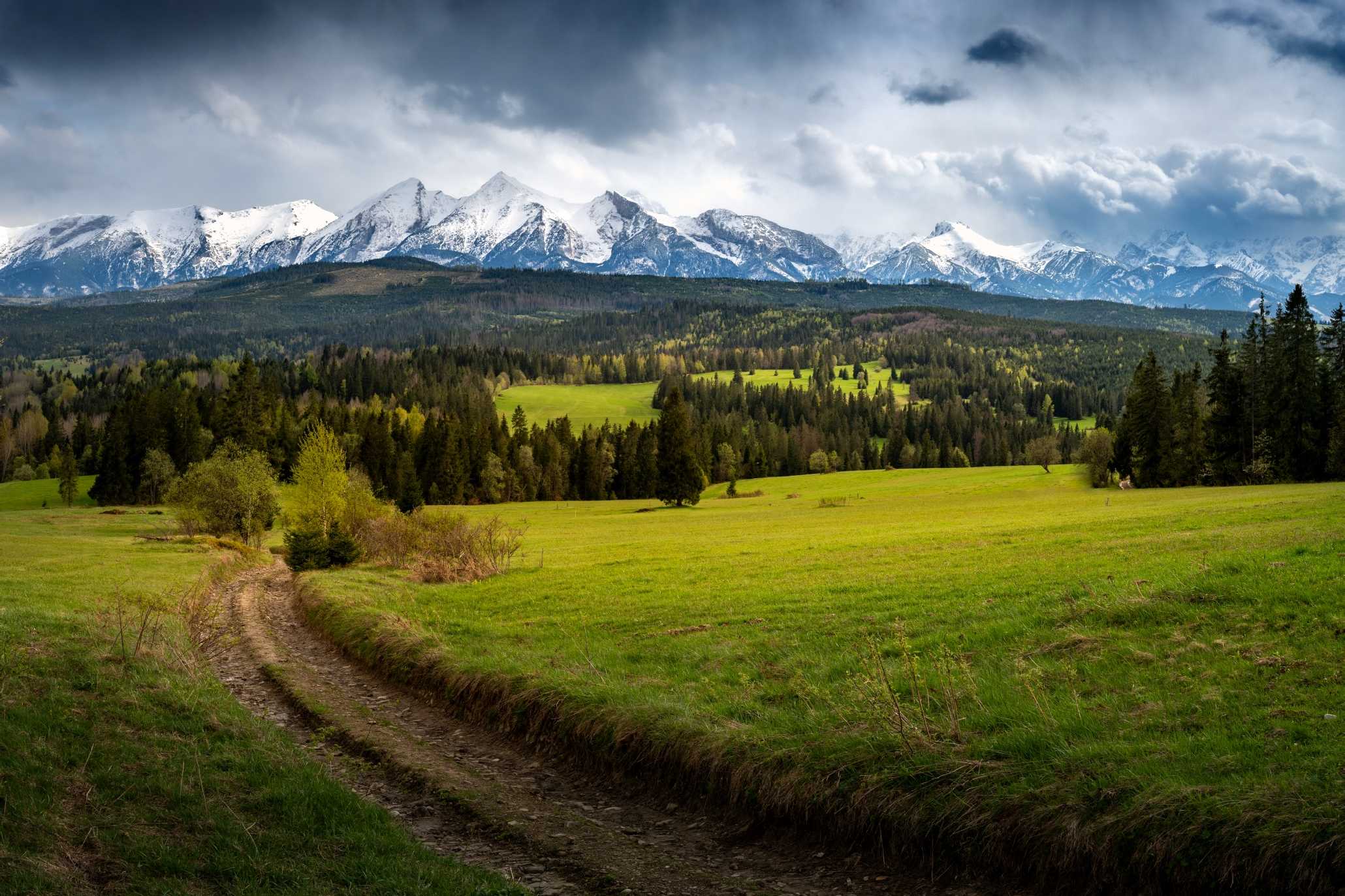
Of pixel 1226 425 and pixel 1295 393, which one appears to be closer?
pixel 1295 393

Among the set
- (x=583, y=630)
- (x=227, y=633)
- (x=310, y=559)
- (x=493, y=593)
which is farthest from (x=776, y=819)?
(x=310, y=559)

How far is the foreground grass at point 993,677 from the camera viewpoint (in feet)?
29.2

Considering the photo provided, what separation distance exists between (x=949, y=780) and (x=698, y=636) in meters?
9.39

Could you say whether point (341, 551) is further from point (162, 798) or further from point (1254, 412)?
point (1254, 412)

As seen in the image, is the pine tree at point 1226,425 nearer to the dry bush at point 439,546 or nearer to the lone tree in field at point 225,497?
the dry bush at point 439,546

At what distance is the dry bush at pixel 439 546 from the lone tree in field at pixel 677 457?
44.8 meters

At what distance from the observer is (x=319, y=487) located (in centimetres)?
5975

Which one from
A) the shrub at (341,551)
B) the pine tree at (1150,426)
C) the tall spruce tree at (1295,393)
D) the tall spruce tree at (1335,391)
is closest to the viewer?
the shrub at (341,551)

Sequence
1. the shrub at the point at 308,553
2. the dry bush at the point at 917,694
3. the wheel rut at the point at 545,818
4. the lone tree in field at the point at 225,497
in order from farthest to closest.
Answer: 1. the lone tree in field at the point at 225,497
2. the shrub at the point at 308,553
3. the dry bush at the point at 917,694
4. the wheel rut at the point at 545,818

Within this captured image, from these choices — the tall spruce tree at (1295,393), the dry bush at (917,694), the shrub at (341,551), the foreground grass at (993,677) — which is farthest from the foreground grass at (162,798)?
the tall spruce tree at (1295,393)

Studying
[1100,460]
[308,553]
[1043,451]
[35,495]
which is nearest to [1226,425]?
[1100,460]

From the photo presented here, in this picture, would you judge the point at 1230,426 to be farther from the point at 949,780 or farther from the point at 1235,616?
the point at 949,780

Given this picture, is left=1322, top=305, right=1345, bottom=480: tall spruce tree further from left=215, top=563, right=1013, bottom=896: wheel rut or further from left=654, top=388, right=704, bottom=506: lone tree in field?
left=215, top=563, right=1013, bottom=896: wheel rut

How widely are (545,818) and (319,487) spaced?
53383 millimetres
